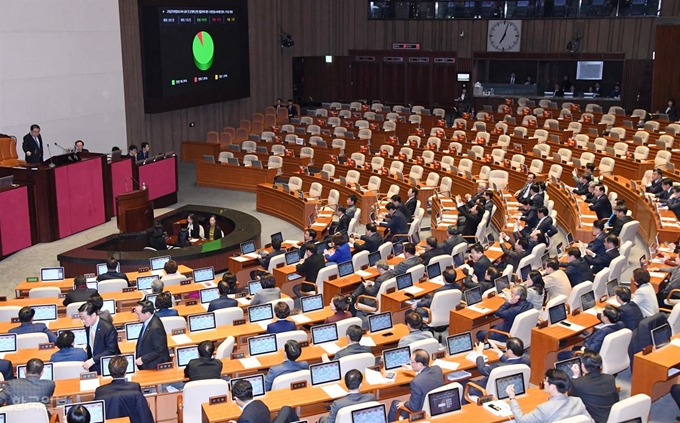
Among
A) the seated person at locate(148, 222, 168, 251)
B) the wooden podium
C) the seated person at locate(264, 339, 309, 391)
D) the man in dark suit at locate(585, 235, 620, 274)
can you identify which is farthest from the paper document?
the wooden podium

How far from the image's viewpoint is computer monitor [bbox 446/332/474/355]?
29.8ft

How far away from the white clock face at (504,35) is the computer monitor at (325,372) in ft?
84.8

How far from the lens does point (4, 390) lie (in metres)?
7.75

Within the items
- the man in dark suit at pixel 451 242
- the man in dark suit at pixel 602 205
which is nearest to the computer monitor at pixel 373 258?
the man in dark suit at pixel 451 242

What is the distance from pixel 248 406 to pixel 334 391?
1.24 metres

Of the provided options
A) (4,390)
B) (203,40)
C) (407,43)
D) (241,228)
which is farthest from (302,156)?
(4,390)

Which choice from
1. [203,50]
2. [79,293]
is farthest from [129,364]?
[203,50]

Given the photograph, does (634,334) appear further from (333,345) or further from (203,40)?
(203,40)

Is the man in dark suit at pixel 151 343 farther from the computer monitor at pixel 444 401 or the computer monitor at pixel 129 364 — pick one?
the computer monitor at pixel 444 401

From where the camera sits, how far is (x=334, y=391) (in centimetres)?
809

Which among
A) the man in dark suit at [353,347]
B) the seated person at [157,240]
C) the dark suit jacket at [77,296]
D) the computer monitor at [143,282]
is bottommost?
the seated person at [157,240]

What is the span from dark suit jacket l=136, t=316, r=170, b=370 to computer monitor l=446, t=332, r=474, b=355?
3178 mm

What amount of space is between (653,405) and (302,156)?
51.7 feet

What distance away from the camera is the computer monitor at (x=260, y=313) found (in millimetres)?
10531
